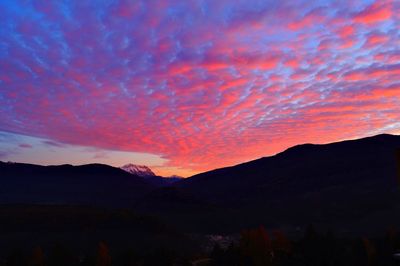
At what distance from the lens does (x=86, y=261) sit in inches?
2940

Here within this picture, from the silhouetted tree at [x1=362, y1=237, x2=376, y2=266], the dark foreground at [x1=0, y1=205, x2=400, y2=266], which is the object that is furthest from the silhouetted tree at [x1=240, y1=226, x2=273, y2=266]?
the silhouetted tree at [x1=362, y1=237, x2=376, y2=266]

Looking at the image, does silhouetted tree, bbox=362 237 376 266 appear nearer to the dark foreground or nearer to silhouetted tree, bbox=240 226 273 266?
the dark foreground

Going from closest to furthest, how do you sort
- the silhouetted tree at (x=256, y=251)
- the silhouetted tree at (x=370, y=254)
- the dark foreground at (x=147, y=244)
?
the silhouetted tree at (x=370, y=254) → the silhouetted tree at (x=256, y=251) → the dark foreground at (x=147, y=244)

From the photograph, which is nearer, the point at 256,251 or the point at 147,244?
the point at 256,251

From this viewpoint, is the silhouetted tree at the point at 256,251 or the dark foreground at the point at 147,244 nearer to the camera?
the silhouetted tree at the point at 256,251

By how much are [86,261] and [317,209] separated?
144 meters

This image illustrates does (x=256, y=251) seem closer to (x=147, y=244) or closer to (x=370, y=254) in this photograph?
(x=370, y=254)

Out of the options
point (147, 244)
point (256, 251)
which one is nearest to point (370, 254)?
point (256, 251)

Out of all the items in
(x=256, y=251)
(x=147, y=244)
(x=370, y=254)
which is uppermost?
(x=256, y=251)

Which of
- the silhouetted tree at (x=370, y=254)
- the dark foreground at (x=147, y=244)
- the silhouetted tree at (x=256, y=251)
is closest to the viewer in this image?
the silhouetted tree at (x=370, y=254)

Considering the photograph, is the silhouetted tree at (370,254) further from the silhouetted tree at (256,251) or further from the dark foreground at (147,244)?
the silhouetted tree at (256,251)

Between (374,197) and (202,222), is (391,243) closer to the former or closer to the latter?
(202,222)

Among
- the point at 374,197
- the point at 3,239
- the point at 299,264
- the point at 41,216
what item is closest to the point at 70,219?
the point at 41,216

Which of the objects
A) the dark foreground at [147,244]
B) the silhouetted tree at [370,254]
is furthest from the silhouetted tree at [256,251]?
the silhouetted tree at [370,254]
